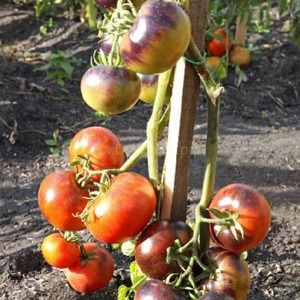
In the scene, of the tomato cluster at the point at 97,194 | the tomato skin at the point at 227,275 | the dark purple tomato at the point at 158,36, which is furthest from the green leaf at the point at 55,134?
the dark purple tomato at the point at 158,36

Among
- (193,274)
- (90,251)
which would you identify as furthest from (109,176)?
(90,251)

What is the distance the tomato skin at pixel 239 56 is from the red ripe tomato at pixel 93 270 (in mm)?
2509

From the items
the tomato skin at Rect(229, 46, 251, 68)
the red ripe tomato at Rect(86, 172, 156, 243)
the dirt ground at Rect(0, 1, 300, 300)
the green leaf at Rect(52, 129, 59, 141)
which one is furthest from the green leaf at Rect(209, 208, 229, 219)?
the tomato skin at Rect(229, 46, 251, 68)

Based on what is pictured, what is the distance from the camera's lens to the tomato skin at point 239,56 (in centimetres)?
405

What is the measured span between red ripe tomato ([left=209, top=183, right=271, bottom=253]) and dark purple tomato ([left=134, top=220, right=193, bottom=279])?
63 millimetres

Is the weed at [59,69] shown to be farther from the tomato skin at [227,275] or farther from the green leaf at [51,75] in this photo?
the tomato skin at [227,275]

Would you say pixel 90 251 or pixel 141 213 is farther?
pixel 90 251

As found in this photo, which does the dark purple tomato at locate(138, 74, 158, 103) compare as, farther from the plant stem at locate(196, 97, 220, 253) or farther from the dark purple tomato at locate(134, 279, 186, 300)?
the dark purple tomato at locate(134, 279, 186, 300)

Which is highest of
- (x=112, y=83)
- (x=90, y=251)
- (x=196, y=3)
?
(x=196, y=3)

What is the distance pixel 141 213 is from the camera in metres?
1.15

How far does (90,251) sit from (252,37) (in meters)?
3.24

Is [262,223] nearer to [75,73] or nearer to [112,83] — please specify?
[112,83]

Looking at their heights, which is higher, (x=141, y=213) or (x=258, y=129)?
(x=141, y=213)

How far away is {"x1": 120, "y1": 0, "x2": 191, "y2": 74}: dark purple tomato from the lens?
0.98m
